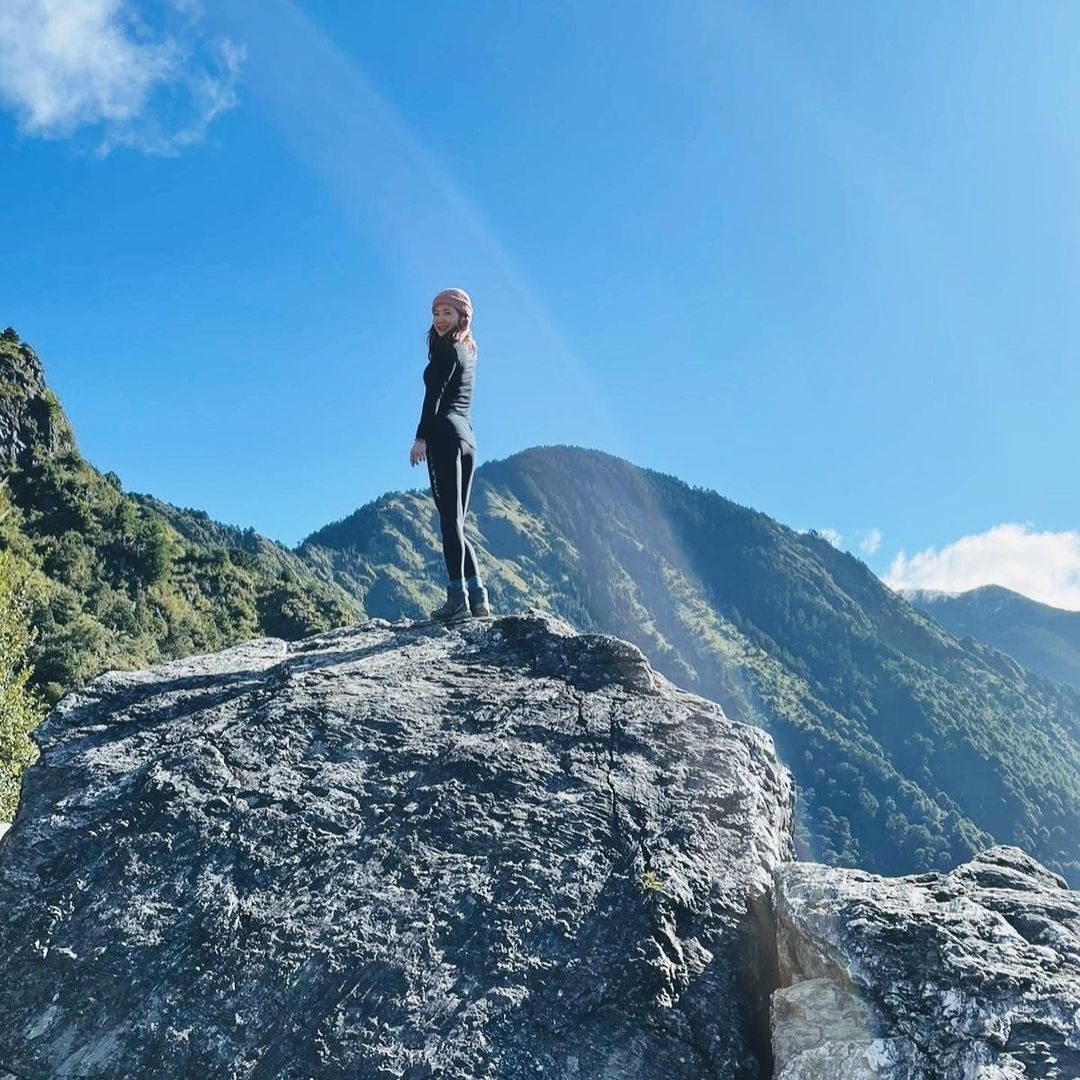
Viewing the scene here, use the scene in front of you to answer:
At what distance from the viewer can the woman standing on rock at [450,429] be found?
9977mm

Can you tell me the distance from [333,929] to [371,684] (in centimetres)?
289

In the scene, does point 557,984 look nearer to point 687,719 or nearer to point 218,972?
point 218,972

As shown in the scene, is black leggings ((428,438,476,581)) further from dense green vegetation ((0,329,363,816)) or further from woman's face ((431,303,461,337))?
dense green vegetation ((0,329,363,816))

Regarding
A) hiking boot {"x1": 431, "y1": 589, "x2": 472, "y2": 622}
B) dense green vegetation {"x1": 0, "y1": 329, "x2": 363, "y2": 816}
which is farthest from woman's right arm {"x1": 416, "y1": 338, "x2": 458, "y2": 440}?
dense green vegetation {"x1": 0, "y1": 329, "x2": 363, "y2": 816}

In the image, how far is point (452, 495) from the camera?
991 cm

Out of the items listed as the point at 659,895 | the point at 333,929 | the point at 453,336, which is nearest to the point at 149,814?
the point at 333,929

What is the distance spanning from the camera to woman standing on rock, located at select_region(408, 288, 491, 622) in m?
9.98

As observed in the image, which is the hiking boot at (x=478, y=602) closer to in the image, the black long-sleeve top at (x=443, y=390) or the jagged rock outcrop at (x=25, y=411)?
the black long-sleeve top at (x=443, y=390)

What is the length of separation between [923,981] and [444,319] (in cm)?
848

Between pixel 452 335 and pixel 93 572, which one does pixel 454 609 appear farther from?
pixel 93 572

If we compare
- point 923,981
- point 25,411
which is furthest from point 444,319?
point 25,411

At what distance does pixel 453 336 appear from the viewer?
33.0 feet

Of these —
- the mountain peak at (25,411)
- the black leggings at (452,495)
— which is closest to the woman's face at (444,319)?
the black leggings at (452,495)

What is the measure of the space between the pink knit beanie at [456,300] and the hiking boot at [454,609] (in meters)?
3.62
